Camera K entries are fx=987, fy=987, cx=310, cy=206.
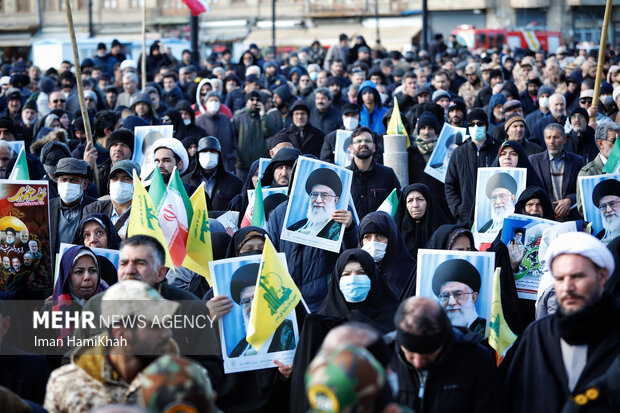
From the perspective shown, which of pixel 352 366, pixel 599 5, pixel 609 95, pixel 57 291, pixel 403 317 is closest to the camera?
pixel 352 366

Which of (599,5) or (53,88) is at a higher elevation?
(599,5)

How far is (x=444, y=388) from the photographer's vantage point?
4277 millimetres

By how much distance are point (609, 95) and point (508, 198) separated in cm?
662

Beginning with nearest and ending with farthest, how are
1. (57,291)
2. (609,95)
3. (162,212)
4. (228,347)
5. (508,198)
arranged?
(228,347)
(57,291)
(162,212)
(508,198)
(609,95)

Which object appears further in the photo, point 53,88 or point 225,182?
point 53,88

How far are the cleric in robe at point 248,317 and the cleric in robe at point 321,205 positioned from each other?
1268 millimetres

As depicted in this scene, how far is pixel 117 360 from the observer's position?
12.9 feet

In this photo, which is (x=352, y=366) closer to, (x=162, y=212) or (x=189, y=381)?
(x=189, y=381)

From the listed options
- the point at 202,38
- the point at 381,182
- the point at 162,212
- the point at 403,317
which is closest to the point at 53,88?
the point at 381,182

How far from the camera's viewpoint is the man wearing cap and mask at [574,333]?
13.5ft

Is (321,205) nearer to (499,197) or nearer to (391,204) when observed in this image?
(391,204)

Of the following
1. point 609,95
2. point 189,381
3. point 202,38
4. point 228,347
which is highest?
point 202,38

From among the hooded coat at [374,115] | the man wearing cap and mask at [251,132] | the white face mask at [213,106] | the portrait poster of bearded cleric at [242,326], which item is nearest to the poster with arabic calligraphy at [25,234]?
the portrait poster of bearded cleric at [242,326]

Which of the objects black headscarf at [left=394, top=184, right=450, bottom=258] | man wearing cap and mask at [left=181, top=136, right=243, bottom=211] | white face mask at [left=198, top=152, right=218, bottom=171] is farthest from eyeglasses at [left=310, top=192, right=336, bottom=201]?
white face mask at [left=198, top=152, right=218, bottom=171]
